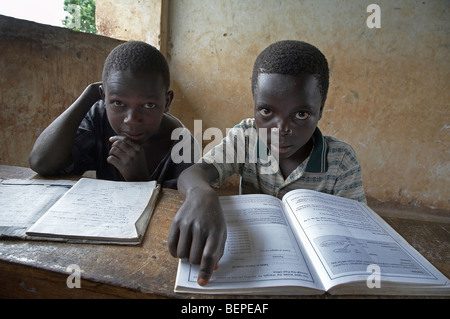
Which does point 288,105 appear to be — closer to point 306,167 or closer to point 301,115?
point 301,115

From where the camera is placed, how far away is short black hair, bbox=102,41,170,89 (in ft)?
3.03

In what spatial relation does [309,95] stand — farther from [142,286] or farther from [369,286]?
[142,286]

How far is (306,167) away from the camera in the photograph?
974 mm

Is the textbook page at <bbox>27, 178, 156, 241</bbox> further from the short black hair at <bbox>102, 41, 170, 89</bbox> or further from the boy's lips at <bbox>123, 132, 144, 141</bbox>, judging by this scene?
the short black hair at <bbox>102, 41, 170, 89</bbox>

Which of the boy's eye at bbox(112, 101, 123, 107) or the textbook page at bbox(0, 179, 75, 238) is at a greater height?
the boy's eye at bbox(112, 101, 123, 107)

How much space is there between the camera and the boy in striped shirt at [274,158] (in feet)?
1.60

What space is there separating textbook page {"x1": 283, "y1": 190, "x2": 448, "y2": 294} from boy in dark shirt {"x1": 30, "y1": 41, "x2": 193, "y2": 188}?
0.54 m

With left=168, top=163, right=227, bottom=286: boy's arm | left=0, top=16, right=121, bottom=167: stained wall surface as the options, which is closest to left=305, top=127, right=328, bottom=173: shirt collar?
left=168, top=163, right=227, bottom=286: boy's arm

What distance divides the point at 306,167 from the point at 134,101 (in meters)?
0.65

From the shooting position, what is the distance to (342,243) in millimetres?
542

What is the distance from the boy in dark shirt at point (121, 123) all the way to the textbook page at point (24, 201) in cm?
19

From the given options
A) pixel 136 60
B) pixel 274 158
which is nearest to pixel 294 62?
pixel 274 158

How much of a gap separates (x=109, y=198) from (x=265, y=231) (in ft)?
1.36
